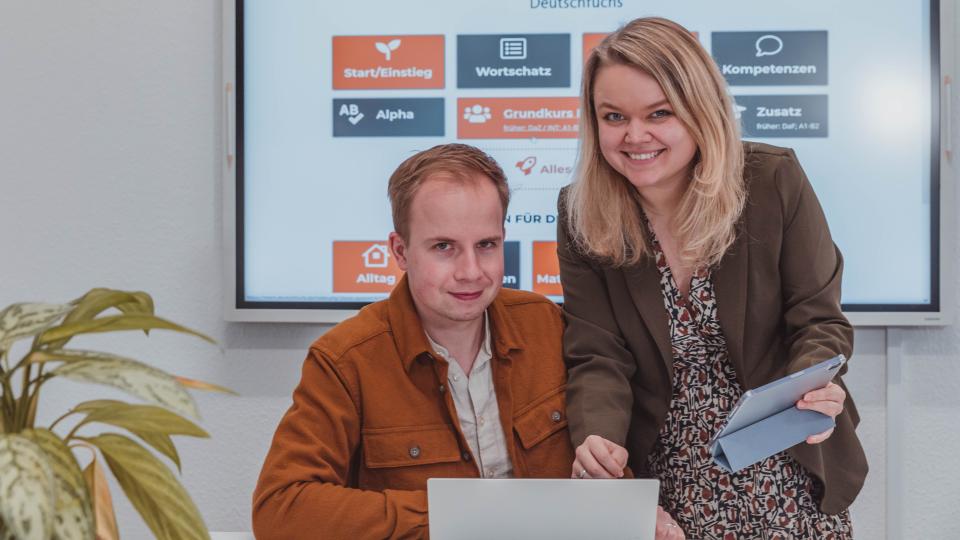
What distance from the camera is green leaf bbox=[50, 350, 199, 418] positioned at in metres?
0.66

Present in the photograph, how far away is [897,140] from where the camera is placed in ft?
7.91

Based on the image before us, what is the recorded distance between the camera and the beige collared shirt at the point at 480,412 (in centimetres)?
Result: 151

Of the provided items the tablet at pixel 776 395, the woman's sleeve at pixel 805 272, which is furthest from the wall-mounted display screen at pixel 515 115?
the tablet at pixel 776 395

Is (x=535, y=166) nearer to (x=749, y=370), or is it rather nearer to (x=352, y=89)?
(x=352, y=89)

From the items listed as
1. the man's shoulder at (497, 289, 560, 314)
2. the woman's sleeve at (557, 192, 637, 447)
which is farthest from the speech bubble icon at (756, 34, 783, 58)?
the man's shoulder at (497, 289, 560, 314)

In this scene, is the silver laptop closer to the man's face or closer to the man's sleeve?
the man's sleeve

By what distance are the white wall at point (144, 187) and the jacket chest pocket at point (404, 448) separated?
114 cm

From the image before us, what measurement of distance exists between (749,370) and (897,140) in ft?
3.78

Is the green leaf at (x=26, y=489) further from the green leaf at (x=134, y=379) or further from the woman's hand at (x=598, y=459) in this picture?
the woman's hand at (x=598, y=459)

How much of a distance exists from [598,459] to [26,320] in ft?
3.03

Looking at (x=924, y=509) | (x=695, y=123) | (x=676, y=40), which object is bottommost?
(x=924, y=509)

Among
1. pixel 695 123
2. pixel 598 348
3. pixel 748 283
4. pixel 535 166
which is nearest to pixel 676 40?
pixel 695 123

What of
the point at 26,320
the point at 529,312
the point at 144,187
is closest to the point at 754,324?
the point at 529,312

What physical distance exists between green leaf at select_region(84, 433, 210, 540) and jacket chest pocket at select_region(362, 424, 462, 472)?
0.71 metres
